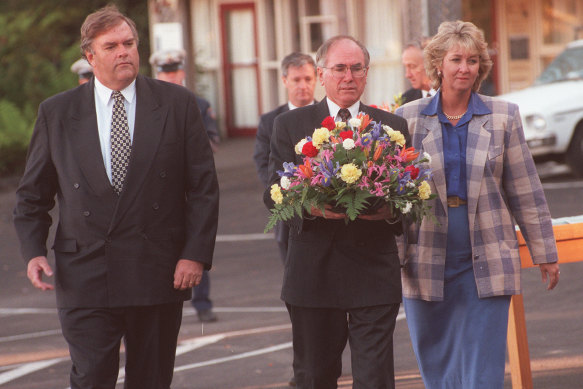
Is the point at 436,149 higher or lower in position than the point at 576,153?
higher

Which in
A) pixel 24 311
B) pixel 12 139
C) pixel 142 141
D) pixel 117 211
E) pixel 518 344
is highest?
pixel 142 141

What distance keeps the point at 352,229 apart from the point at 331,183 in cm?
43

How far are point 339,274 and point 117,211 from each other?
3.52 feet

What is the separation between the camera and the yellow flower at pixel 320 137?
15.4 feet

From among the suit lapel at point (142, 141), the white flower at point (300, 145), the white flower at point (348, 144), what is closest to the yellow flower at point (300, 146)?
the white flower at point (300, 145)

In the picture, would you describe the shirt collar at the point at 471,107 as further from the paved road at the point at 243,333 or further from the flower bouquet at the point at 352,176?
→ the paved road at the point at 243,333

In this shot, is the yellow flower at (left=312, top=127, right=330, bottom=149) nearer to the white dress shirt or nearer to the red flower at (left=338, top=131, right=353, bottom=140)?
the red flower at (left=338, top=131, right=353, bottom=140)

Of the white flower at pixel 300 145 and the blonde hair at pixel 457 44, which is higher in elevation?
the blonde hair at pixel 457 44

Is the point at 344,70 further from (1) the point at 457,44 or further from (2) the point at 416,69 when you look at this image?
(2) the point at 416,69

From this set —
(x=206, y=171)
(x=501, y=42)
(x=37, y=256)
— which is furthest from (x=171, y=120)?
(x=501, y=42)

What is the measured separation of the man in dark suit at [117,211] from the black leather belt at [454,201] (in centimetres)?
114

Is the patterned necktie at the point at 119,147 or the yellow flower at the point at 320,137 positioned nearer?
the yellow flower at the point at 320,137

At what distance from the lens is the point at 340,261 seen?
16.4 ft

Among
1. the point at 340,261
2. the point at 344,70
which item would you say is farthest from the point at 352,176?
the point at 344,70
